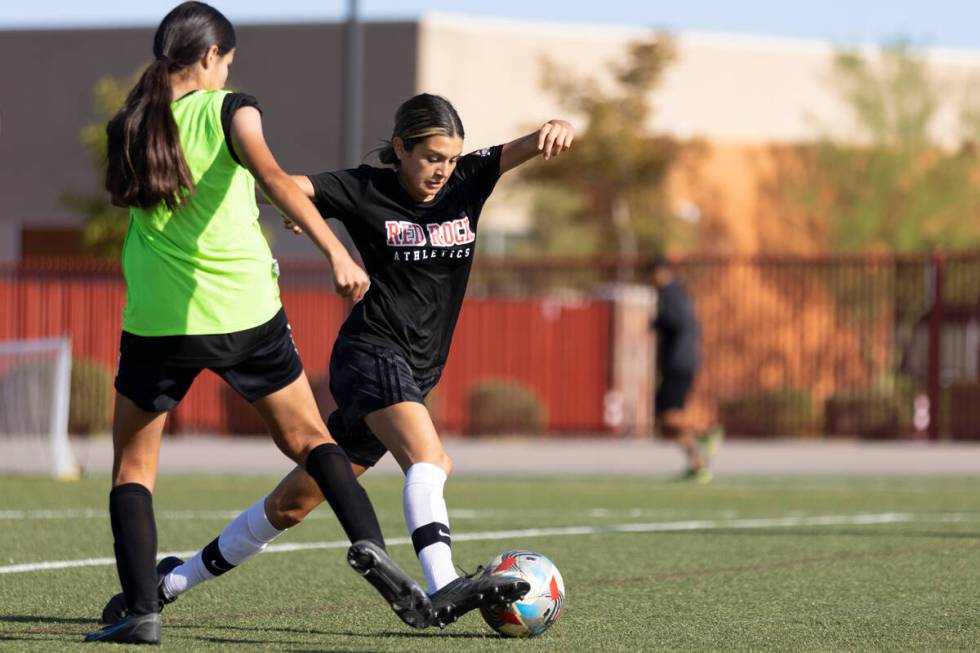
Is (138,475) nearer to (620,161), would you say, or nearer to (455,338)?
(455,338)

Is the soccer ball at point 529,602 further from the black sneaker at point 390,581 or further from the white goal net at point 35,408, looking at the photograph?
the white goal net at point 35,408

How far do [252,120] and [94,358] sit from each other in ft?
69.0

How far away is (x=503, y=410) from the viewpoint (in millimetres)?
24859

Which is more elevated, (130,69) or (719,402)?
(130,69)

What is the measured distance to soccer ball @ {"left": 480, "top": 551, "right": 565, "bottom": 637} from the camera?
20.1 feet

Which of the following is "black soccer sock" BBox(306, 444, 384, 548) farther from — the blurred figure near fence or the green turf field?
the blurred figure near fence

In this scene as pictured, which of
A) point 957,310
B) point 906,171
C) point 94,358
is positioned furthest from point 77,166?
point 957,310

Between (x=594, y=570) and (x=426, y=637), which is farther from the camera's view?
(x=594, y=570)

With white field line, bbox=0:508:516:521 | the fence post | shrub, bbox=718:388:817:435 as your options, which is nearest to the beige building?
shrub, bbox=718:388:817:435

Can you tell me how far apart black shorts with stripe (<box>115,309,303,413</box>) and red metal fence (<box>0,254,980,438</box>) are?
18728mm

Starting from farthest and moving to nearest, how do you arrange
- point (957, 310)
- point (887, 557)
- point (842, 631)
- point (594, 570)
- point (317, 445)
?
point (957, 310) < point (887, 557) < point (594, 570) < point (842, 631) < point (317, 445)

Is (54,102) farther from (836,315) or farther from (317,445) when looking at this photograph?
(317,445)

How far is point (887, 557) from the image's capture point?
9.06 meters

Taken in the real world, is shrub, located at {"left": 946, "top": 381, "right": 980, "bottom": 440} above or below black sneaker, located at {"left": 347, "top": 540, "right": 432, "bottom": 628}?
below
